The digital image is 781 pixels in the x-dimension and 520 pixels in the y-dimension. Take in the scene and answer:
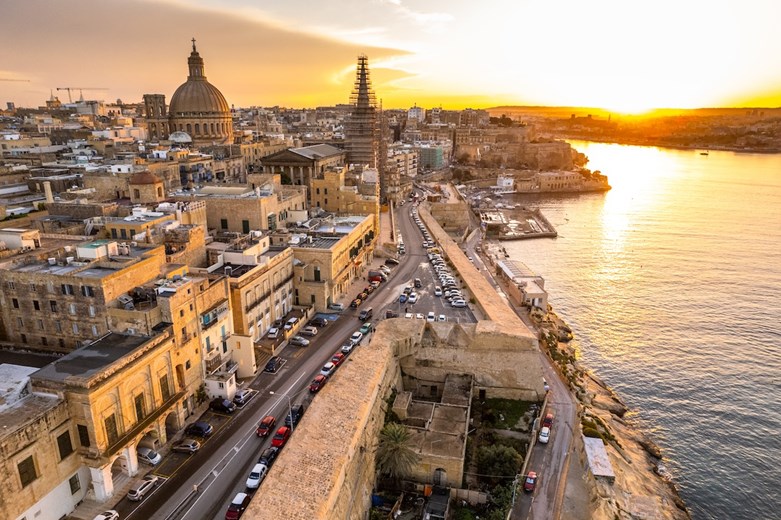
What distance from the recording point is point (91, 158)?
58.7 metres

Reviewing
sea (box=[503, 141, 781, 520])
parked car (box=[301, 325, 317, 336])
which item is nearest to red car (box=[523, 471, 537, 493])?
sea (box=[503, 141, 781, 520])

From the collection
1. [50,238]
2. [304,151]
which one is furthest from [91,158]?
[50,238]

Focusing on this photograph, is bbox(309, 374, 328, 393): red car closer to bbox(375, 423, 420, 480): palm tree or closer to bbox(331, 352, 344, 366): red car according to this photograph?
bbox(331, 352, 344, 366): red car

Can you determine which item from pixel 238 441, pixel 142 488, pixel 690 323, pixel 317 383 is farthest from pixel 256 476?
pixel 690 323

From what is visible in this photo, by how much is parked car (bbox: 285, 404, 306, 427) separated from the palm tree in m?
4.31

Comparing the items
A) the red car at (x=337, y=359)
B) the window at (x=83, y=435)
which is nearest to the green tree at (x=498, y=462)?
the red car at (x=337, y=359)

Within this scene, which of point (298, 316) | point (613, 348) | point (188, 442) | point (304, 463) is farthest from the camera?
point (613, 348)

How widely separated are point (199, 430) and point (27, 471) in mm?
7449

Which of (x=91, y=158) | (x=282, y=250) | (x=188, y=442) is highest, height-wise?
(x=91, y=158)

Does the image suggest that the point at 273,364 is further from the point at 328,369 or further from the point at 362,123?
the point at 362,123

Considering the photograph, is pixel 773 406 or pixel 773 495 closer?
pixel 773 495

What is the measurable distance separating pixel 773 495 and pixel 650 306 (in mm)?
26616

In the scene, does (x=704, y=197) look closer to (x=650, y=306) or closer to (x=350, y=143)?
(x=650, y=306)

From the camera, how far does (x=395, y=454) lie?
2527 cm
